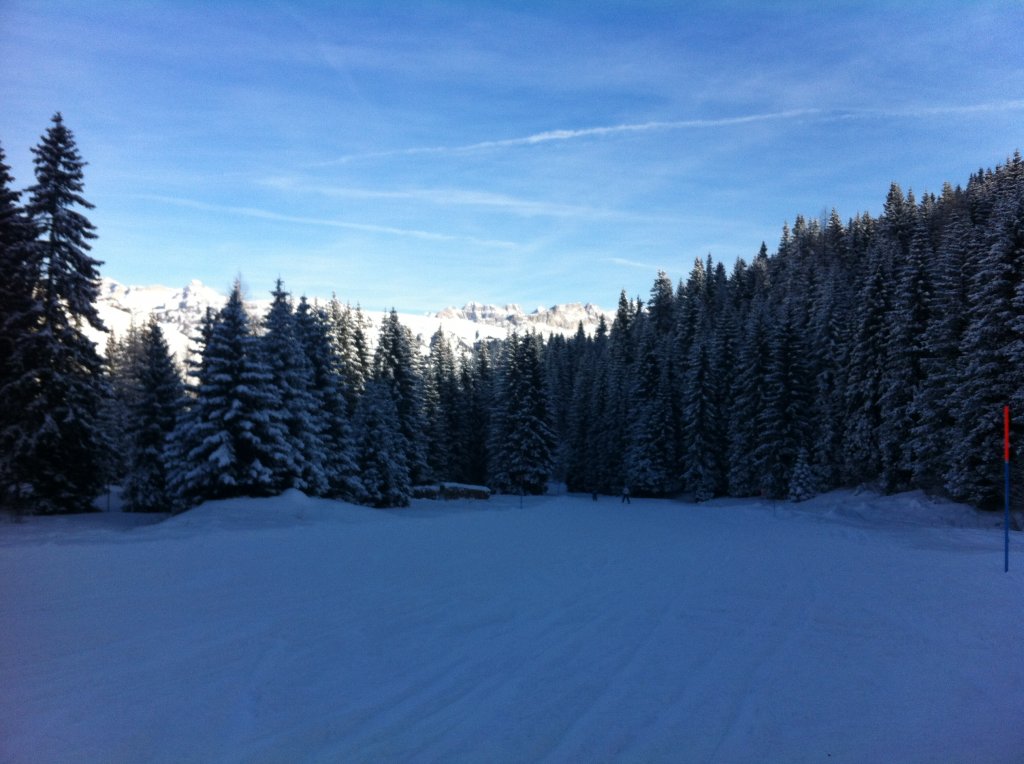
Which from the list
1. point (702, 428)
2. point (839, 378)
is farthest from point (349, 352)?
point (839, 378)

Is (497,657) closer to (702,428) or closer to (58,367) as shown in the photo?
(58,367)

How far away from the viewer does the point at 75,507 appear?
22953mm

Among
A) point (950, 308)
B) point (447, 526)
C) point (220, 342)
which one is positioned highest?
point (950, 308)

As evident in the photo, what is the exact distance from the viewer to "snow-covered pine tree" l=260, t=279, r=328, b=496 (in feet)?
91.9

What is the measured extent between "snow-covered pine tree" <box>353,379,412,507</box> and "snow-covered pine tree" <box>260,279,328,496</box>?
6.66 metres

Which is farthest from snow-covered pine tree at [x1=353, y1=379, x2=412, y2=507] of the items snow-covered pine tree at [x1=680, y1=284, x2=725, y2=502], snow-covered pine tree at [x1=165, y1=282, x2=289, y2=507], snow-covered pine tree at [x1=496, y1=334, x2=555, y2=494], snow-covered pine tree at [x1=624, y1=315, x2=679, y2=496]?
snow-covered pine tree at [x1=680, y1=284, x2=725, y2=502]

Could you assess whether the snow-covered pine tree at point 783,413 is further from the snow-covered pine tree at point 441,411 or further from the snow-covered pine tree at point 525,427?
Result: the snow-covered pine tree at point 441,411

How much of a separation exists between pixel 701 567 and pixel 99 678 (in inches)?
441

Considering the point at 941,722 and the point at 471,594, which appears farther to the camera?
the point at 471,594

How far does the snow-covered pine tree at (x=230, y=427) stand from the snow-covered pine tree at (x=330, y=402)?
6.92m

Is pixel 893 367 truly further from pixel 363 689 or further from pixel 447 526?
pixel 363 689

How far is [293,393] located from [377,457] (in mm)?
9628

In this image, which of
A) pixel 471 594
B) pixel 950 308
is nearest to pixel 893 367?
pixel 950 308

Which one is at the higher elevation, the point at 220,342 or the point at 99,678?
the point at 220,342
